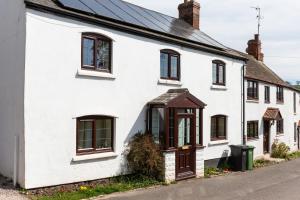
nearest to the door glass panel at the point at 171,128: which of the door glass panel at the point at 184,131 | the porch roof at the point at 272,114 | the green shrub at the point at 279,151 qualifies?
the door glass panel at the point at 184,131

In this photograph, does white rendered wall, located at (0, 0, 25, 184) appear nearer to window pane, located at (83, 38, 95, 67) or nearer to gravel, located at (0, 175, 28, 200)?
gravel, located at (0, 175, 28, 200)

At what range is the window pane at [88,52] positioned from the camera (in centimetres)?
1196

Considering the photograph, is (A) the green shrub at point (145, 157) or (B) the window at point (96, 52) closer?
(B) the window at point (96, 52)

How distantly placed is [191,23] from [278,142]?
1094 centimetres

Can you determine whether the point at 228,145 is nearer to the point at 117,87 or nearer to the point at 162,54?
the point at 162,54

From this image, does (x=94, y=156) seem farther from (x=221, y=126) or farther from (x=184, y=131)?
(x=221, y=126)

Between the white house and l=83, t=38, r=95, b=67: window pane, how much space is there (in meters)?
11.9

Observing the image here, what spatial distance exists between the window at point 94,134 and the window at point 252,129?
1175 centimetres

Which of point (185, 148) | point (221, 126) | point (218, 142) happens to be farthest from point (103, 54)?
point (221, 126)

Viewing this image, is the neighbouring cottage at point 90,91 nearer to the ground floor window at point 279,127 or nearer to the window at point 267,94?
the window at point 267,94

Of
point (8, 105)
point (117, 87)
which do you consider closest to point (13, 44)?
point (8, 105)

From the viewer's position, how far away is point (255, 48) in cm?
3005

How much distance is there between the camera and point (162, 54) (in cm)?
1505

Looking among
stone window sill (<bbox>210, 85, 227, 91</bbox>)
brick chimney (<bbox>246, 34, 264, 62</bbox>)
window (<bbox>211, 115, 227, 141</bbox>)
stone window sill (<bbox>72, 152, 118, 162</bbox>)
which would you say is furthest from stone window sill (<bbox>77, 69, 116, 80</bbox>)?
Result: brick chimney (<bbox>246, 34, 264, 62</bbox>)
